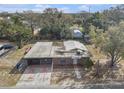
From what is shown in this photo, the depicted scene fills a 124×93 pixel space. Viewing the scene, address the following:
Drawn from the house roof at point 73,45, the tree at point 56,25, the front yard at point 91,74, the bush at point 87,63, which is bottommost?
the front yard at point 91,74

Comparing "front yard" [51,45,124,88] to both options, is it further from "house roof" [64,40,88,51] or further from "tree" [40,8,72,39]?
"tree" [40,8,72,39]

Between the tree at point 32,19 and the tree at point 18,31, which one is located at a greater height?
the tree at point 32,19

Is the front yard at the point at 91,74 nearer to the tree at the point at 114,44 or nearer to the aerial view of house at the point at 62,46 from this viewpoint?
the aerial view of house at the point at 62,46

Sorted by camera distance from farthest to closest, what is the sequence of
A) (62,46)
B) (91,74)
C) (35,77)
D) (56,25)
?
(62,46)
(56,25)
(91,74)
(35,77)

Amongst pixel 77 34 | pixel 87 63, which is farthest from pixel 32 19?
pixel 87 63

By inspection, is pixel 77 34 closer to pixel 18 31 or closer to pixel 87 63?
pixel 87 63

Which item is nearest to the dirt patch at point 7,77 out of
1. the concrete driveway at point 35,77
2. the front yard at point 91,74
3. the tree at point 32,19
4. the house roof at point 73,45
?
the concrete driveway at point 35,77
